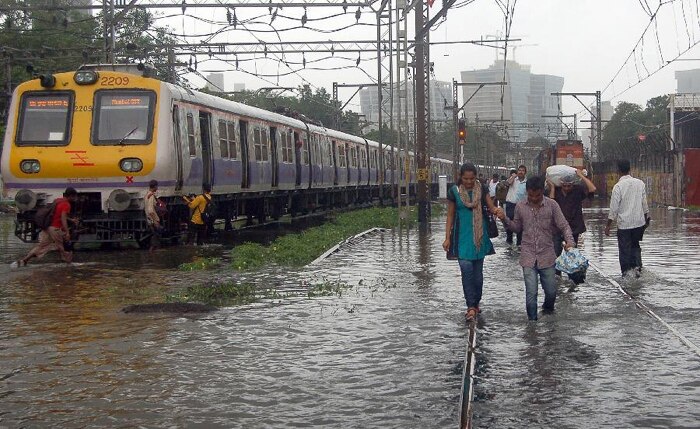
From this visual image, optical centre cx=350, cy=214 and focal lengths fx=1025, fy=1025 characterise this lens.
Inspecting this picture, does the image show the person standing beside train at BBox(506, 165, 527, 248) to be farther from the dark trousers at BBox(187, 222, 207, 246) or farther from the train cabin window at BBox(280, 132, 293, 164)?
the train cabin window at BBox(280, 132, 293, 164)

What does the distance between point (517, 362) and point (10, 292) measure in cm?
792

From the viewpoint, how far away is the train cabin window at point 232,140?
82.9 ft

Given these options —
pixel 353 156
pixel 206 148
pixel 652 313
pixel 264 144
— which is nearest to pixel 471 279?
pixel 652 313

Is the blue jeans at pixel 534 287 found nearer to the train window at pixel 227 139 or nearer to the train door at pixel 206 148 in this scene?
the train door at pixel 206 148

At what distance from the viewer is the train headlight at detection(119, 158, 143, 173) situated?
1948cm

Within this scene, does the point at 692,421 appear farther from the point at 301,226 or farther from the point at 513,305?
the point at 301,226

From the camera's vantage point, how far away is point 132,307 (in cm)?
1168

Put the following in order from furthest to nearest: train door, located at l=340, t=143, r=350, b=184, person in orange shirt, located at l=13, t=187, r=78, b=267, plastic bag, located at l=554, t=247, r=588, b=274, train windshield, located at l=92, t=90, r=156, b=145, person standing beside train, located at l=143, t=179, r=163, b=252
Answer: train door, located at l=340, t=143, r=350, b=184
train windshield, located at l=92, t=90, r=156, b=145
person standing beside train, located at l=143, t=179, r=163, b=252
person in orange shirt, located at l=13, t=187, r=78, b=267
plastic bag, located at l=554, t=247, r=588, b=274

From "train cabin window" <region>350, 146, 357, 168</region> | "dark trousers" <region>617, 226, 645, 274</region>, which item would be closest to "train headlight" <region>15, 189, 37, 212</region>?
"dark trousers" <region>617, 226, 645, 274</region>

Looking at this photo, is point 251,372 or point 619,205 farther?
point 619,205

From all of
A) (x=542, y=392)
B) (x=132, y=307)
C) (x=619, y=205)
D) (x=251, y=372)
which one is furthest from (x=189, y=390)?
(x=619, y=205)

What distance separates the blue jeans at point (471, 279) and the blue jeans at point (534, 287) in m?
0.48

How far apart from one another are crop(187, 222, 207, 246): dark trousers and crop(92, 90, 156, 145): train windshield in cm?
270

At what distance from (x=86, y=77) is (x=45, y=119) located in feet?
3.78
